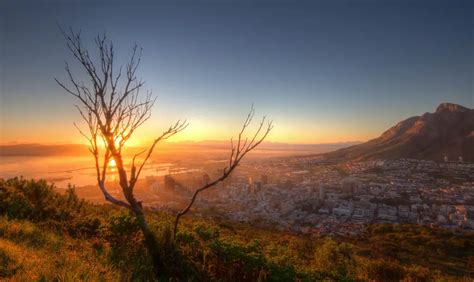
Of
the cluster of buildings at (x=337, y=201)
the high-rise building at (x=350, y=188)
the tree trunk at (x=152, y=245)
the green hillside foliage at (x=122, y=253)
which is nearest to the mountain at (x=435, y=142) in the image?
the cluster of buildings at (x=337, y=201)

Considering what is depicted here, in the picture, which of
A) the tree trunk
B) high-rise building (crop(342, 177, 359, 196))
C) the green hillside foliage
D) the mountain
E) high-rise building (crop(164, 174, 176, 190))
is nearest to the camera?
the green hillside foliage

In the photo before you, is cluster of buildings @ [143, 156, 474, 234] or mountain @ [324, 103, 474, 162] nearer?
cluster of buildings @ [143, 156, 474, 234]

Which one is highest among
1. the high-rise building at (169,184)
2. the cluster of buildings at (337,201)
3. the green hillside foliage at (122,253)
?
the green hillside foliage at (122,253)

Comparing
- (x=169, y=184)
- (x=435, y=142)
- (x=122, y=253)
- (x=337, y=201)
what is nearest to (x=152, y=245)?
(x=122, y=253)

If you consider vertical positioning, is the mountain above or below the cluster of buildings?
above

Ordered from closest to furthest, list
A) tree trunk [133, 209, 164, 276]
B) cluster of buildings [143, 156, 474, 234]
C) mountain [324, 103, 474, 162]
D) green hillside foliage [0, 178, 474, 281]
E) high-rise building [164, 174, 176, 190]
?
green hillside foliage [0, 178, 474, 281] < tree trunk [133, 209, 164, 276] < cluster of buildings [143, 156, 474, 234] < high-rise building [164, 174, 176, 190] < mountain [324, 103, 474, 162]

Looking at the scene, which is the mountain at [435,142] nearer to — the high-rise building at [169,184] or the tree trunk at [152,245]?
the high-rise building at [169,184]

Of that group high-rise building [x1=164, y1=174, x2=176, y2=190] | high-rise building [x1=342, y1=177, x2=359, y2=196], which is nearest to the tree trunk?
high-rise building [x1=164, y1=174, x2=176, y2=190]

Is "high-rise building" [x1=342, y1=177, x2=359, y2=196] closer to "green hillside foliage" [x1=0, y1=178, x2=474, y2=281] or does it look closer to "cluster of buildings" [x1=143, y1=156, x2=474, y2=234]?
"cluster of buildings" [x1=143, y1=156, x2=474, y2=234]

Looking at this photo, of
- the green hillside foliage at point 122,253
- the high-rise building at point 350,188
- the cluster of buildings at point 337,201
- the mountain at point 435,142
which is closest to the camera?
the green hillside foliage at point 122,253
